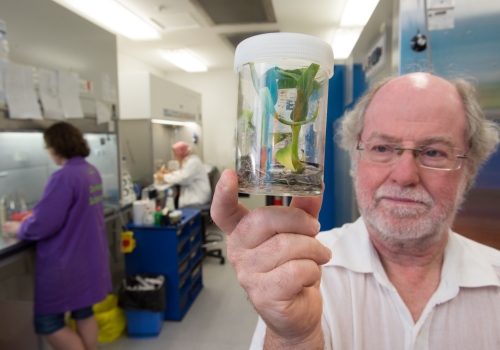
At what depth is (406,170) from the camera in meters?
1.03

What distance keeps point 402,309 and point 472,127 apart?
683 millimetres

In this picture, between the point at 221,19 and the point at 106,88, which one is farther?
the point at 221,19

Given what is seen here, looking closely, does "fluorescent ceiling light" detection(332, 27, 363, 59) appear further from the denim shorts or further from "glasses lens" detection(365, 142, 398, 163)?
the denim shorts

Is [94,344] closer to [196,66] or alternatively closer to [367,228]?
[367,228]

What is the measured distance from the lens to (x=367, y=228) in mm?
1160

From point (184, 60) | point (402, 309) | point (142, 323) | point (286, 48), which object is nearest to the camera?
point (286, 48)

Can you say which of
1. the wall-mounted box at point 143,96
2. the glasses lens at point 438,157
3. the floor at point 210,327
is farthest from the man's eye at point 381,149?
the wall-mounted box at point 143,96

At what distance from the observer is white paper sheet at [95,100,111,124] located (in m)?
2.77

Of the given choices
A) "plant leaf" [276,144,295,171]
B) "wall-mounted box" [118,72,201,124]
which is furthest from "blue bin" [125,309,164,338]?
"plant leaf" [276,144,295,171]

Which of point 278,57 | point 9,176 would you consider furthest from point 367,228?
point 9,176

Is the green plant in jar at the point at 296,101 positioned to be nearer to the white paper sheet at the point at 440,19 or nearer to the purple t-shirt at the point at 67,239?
the white paper sheet at the point at 440,19

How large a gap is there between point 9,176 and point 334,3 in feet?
11.4

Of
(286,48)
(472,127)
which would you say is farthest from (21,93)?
(472,127)

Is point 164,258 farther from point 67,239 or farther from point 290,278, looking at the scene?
point 290,278
